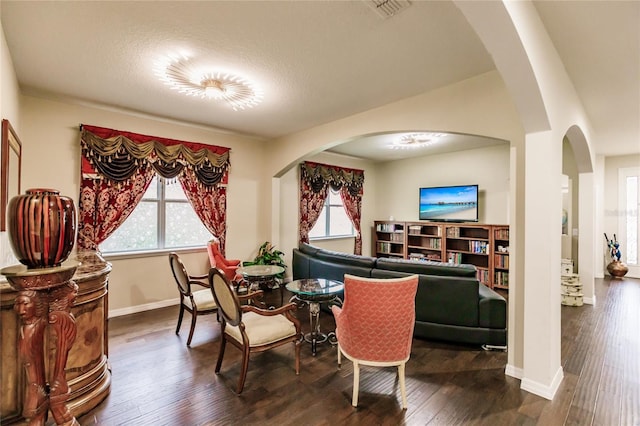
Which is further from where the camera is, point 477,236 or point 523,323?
point 477,236

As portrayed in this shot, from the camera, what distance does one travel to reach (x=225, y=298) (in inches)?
94.0

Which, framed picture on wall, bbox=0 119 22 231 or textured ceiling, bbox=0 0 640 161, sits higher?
textured ceiling, bbox=0 0 640 161

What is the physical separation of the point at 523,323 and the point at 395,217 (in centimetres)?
511

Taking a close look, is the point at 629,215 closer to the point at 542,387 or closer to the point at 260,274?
the point at 542,387

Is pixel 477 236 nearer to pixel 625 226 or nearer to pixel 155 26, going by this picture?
pixel 625 226

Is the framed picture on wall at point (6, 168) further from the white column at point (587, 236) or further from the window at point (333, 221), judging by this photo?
the white column at point (587, 236)

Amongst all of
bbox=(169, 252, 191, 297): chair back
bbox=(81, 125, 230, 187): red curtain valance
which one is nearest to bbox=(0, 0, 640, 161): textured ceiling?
bbox=(81, 125, 230, 187): red curtain valance

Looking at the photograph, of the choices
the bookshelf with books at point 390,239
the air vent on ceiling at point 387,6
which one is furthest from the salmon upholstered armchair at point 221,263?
the bookshelf with books at point 390,239

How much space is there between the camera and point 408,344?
219 centimetres

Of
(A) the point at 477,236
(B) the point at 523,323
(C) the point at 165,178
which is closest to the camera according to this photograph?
(B) the point at 523,323

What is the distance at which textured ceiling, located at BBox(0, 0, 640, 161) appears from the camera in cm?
200

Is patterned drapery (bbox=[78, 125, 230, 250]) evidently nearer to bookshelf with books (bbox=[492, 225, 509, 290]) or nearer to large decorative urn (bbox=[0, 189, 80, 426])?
large decorative urn (bbox=[0, 189, 80, 426])

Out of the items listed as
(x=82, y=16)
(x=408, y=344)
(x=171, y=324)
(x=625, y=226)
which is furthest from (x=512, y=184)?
(x=625, y=226)

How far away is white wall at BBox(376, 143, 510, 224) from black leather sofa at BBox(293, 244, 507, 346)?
3330 millimetres
